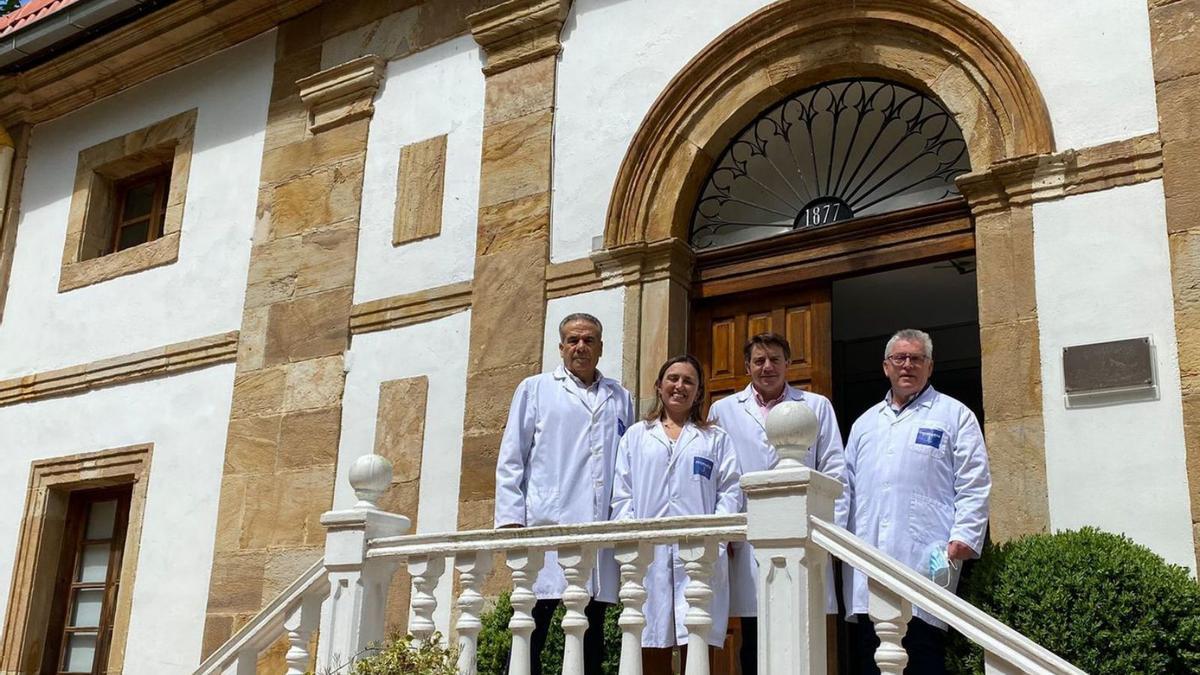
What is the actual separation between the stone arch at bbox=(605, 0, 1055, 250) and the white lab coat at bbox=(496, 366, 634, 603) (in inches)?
72.7

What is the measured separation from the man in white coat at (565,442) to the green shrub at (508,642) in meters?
0.46

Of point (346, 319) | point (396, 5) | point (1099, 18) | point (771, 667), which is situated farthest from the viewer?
point (396, 5)

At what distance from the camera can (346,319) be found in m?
8.35

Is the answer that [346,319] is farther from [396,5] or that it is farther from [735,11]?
[735,11]

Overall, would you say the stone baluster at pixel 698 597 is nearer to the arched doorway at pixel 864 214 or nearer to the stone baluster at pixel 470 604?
the stone baluster at pixel 470 604

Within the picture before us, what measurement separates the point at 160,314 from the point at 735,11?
4.93 meters

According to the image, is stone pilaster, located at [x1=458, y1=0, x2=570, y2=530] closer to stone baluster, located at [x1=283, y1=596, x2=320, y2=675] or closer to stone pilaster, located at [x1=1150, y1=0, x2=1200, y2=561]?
stone baluster, located at [x1=283, y1=596, x2=320, y2=675]

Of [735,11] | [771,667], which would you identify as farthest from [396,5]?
[771,667]

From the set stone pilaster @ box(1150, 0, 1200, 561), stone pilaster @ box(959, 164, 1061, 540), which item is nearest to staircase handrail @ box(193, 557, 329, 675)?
stone pilaster @ box(959, 164, 1061, 540)

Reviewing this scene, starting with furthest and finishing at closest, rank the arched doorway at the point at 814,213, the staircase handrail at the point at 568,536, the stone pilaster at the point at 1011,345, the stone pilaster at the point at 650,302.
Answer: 1. the stone pilaster at the point at 650,302
2. the arched doorway at the point at 814,213
3. the stone pilaster at the point at 1011,345
4. the staircase handrail at the point at 568,536

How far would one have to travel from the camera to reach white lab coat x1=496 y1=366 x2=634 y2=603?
5391 millimetres

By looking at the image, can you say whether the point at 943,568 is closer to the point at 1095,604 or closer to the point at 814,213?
the point at 1095,604

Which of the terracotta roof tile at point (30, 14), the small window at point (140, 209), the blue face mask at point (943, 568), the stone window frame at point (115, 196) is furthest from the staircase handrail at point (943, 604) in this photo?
the terracotta roof tile at point (30, 14)

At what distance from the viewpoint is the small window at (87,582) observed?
943 centimetres
